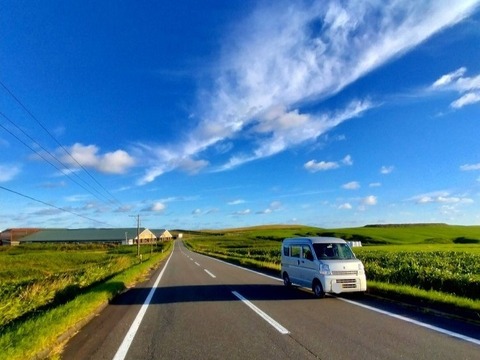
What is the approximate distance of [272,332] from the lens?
782 centimetres

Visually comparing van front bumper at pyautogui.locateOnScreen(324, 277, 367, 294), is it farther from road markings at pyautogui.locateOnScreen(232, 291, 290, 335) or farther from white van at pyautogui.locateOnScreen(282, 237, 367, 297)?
road markings at pyautogui.locateOnScreen(232, 291, 290, 335)

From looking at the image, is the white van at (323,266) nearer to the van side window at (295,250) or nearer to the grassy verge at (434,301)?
the van side window at (295,250)

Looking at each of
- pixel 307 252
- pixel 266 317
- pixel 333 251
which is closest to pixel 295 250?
pixel 307 252

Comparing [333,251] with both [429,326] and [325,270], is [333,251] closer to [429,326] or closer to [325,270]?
[325,270]

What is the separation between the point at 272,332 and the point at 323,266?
492cm

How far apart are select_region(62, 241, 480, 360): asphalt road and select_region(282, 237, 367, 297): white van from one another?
487mm

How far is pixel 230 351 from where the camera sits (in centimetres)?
650

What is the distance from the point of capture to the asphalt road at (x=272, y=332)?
20.8ft

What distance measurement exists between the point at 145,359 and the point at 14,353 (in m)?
1.94

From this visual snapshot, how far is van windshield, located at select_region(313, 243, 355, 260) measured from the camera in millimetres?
13227

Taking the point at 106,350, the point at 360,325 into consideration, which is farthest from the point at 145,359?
the point at 360,325

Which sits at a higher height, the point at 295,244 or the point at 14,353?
the point at 295,244

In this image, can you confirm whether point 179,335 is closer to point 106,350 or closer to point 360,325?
point 106,350

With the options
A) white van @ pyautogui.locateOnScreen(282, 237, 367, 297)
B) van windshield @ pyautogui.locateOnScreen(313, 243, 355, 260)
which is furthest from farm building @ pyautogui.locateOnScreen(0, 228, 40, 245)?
van windshield @ pyautogui.locateOnScreen(313, 243, 355, 260)
